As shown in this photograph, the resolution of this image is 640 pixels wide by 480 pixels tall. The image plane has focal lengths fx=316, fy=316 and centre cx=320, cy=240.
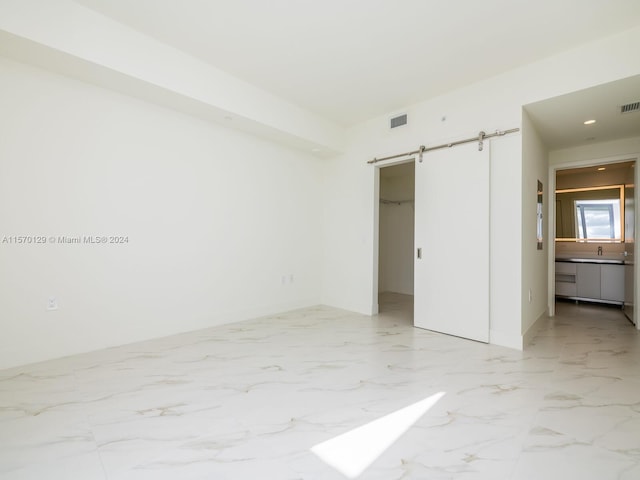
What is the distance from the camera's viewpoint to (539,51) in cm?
301

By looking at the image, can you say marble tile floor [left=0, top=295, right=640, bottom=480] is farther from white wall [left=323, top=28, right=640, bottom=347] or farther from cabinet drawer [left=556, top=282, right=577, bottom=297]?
cabinet drawer [left=556, top=282, right=577, bottom=297]

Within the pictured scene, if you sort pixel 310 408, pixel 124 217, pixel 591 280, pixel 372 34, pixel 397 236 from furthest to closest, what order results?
pixel 397 236 → pixel 591 280 → pixel 124 217 → pixel 372 34 → pixel 310 408

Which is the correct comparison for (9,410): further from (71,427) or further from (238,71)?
(238,71)

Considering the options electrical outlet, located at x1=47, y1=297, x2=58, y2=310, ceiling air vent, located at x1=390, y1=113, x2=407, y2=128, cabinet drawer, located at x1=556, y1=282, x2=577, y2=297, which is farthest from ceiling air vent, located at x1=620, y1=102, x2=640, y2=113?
electrical outlet, located at x1=47, y1=297, x2=58, y2=310

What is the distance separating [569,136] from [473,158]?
6.07ft

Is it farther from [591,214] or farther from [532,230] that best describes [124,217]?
[591,214]

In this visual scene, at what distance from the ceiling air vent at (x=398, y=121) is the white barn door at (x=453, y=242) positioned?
631 mm

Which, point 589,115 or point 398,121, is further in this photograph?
point 398,121

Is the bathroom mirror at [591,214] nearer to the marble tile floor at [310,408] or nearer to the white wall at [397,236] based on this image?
the white wall at [397,236]

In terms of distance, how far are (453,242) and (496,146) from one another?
115 cm

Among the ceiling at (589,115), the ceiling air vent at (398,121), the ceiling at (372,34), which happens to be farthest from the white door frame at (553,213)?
the ceiling air vent at (398,121)

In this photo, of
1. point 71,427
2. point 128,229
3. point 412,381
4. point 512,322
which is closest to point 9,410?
point 71,427

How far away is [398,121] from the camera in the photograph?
4.33 metres

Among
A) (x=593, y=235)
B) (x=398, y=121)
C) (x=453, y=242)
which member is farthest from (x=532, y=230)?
(x=593, y=235)
